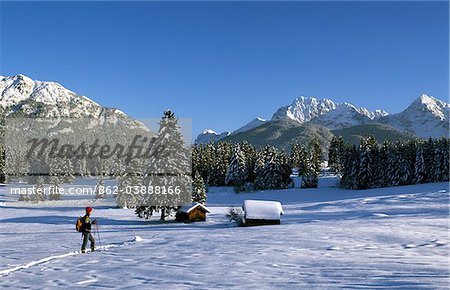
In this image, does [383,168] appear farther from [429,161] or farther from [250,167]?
[250,167]

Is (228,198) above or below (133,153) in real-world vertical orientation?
below

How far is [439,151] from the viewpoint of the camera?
256ft

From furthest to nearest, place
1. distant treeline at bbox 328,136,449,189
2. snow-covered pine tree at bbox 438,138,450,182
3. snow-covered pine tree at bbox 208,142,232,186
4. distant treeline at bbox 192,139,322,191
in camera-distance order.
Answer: snow-covered pine tree at bbox 208,142,232,186 < distant treeline at bbox 192,139,322,191 < distant treeline at bbox 328,136,449,189 < snow-covered pine tree at bbox 438,138,450,182

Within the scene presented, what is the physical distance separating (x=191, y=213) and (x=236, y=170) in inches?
1889

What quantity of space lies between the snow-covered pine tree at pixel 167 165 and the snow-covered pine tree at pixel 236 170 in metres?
47.1

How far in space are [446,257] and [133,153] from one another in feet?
173

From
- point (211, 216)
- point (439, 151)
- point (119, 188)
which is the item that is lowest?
point (211, 216)

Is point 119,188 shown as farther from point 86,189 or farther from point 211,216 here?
point 86,189

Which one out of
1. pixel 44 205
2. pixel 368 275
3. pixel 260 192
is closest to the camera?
pixel 368 275

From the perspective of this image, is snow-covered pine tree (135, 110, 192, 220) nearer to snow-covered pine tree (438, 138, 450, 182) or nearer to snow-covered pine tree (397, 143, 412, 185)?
snow-covered pine tree (397, 143, 412, 185)

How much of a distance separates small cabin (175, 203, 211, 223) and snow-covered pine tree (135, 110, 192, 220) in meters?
1.04

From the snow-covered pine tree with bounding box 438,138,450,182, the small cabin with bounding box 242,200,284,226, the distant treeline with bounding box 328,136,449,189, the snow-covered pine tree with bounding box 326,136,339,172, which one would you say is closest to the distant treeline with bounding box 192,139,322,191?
the distant treeline with bounding box 328,136,449,189

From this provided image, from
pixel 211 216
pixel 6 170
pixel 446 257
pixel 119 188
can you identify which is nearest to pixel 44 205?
pixel 119 188

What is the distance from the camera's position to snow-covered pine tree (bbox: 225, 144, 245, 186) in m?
91.8
